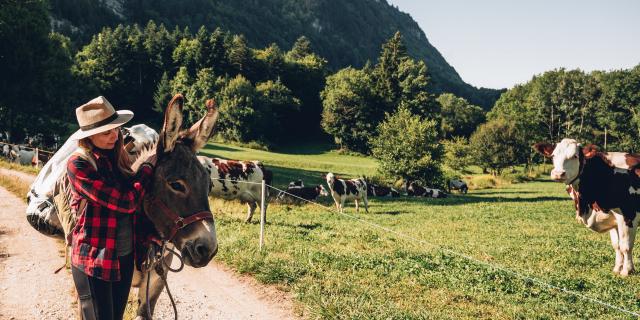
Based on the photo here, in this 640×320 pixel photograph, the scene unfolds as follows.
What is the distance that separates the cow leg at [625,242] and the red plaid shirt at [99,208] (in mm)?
8913

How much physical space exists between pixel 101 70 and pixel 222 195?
213 ft

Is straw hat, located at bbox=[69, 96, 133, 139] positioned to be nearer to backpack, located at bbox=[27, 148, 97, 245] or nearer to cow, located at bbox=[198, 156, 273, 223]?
backpack, located at bbox=[27, 148, 97, 245]

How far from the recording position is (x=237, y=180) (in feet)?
47.1

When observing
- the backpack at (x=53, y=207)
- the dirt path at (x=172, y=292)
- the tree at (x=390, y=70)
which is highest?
the tree at (x=390, y=70)

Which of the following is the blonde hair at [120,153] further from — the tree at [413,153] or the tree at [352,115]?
the tree at [352,115]

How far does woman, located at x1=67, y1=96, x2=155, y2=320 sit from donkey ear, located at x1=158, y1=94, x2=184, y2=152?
0.80 ft

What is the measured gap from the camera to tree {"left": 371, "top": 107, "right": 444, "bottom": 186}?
118 ft

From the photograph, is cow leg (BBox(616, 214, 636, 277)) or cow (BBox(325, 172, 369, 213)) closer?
cow leg (BBox(616, 214, 636, 277))

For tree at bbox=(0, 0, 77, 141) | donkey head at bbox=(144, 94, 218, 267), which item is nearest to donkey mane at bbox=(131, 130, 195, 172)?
donkey head at bbox=(144, 94, 218, 267)

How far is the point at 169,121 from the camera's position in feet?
9.72

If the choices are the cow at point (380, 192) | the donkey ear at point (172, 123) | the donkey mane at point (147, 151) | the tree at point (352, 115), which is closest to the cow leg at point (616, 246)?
the donkey mane at point (147, 151)

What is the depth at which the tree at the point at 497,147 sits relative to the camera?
187 ft

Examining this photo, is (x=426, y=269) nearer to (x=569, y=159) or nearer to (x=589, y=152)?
(x=569, y=159)

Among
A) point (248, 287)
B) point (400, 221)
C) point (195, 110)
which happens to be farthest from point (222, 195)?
point (195, 110)
